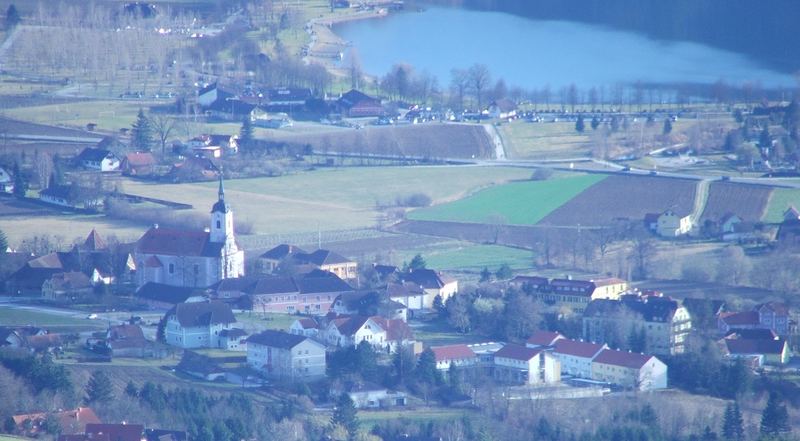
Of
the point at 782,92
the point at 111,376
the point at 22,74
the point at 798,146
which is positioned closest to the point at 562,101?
the point at 782,92

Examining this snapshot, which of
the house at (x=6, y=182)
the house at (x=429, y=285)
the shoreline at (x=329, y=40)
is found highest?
the shoreline at (x=329, y=40)

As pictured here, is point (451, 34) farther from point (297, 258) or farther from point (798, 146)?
point (297, 258)

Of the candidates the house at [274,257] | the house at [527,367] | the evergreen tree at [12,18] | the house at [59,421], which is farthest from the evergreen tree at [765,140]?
the evergreen tree at [12,18]

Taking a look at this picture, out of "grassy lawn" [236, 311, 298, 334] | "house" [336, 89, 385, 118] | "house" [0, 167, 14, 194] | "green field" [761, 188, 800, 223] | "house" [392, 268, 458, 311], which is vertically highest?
"house" [336, 89, 385, 118]

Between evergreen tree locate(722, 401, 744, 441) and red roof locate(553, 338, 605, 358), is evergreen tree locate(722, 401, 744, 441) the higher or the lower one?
the lower one

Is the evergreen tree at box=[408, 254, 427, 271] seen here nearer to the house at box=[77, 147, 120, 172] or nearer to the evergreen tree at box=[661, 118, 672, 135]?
the house at box=[77, 147, 120, 172]

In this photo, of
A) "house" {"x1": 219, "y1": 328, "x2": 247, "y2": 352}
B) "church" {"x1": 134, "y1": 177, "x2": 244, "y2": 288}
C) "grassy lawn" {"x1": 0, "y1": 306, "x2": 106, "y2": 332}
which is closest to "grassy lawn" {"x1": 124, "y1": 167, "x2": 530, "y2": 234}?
"church" {"x1": 134, "y1": 177, "x2": 244, "y2": 288}

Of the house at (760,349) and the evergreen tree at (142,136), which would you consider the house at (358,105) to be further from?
the house at (760,349)
